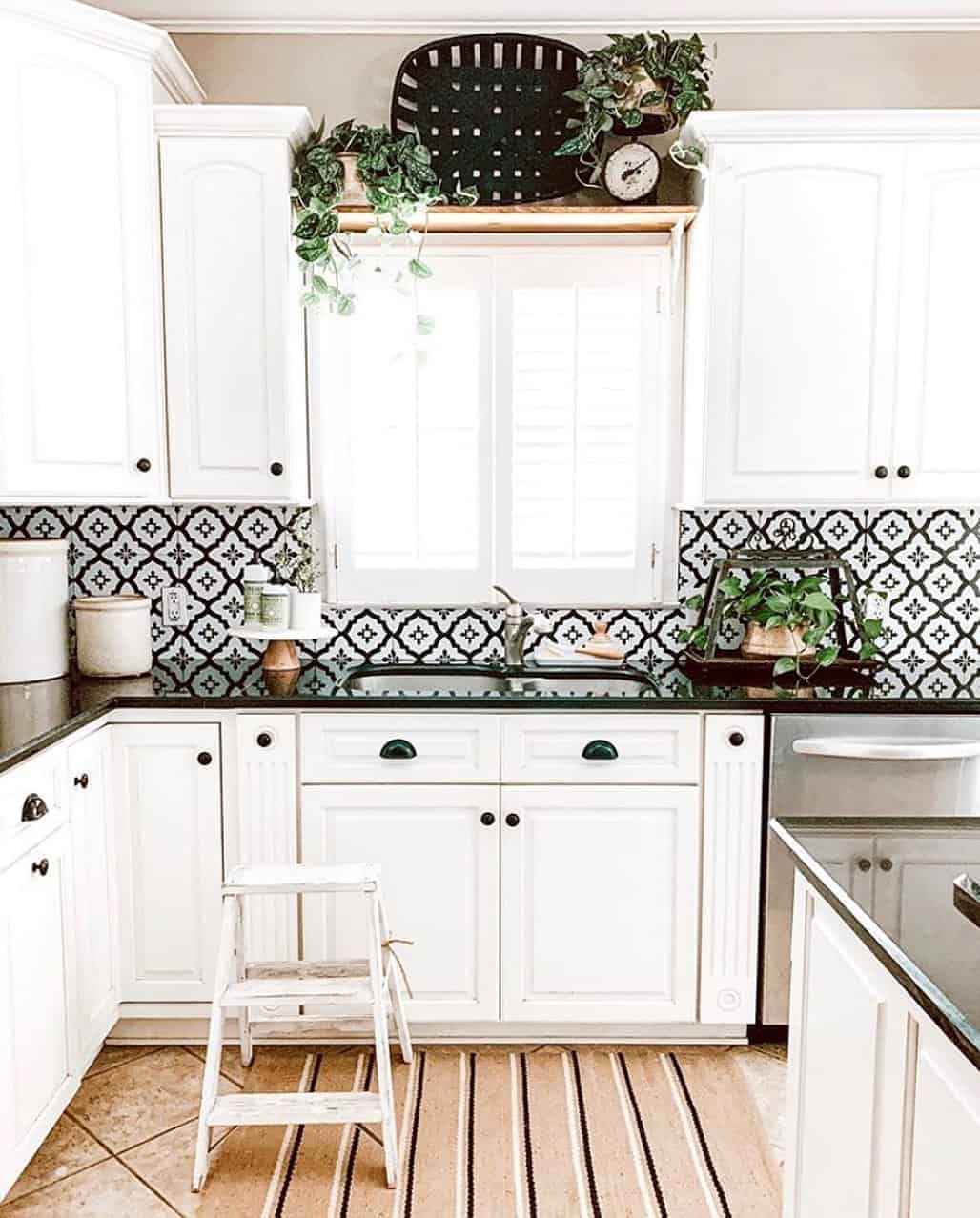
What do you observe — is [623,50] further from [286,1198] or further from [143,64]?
[286,1198]

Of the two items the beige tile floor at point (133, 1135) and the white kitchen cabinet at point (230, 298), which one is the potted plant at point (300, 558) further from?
the beige tile floor at point (133, 1135)

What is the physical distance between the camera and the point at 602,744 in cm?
266

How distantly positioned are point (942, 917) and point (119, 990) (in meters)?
2.10

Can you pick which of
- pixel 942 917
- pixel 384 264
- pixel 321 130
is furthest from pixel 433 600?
pixel 942 917

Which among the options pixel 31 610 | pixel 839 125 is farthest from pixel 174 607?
pixel 839 125

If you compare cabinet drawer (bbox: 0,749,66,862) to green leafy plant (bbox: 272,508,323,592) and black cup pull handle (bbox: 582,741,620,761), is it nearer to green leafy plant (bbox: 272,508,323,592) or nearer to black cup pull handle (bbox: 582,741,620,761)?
green leafy plant (bbox: 272,508,323,592)

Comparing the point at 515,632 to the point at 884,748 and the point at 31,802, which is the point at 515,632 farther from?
the point at 31,802

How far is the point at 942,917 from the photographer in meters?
1.29

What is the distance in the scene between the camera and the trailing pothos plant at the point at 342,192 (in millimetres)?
2795

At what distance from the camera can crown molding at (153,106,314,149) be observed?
2703mm

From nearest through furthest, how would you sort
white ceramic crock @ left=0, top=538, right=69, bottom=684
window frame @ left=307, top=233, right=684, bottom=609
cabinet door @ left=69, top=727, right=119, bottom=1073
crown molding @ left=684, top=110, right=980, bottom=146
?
cabinet door @ left=69, top=727, right=119, bottom=1073
crown molding @ left=684, top=110, right=980, bottom=146
white ceramic crock @ left=0, top=538, right=69, bottom=684
window frame @ left=307, top=233, right=684, bottom=609

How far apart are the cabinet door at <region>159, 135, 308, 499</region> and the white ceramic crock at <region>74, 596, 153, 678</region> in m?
0.35

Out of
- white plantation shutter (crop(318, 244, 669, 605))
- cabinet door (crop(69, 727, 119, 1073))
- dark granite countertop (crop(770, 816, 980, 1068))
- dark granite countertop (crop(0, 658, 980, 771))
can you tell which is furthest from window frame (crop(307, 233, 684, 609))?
dark granite countertop (crop(770, 816, 980, 1068))

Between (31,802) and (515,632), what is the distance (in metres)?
1.35
